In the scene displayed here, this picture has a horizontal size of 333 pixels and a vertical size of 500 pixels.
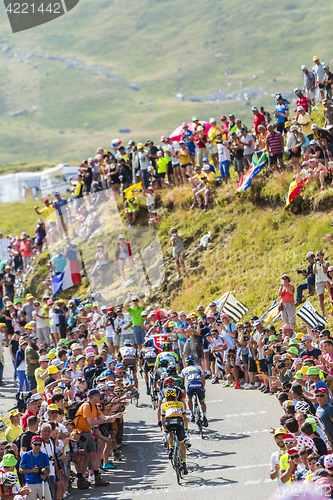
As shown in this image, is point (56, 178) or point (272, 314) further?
point (56, 178)

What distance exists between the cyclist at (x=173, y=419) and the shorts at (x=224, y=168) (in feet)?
47.0

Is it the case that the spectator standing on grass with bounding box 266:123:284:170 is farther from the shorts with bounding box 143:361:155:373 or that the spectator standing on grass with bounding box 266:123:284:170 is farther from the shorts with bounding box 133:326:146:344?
the shorts with bounding box 143:361:155:373

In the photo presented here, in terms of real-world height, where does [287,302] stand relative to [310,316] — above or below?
below

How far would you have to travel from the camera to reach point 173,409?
11.1 metres

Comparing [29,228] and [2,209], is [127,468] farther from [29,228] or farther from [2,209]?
[2,209]

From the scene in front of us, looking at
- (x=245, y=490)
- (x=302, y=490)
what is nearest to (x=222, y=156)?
(x=245, y=490)

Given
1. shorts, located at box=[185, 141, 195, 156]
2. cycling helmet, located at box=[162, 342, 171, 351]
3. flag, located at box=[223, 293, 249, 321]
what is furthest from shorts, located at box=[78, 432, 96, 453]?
shorts, located at box=[185, 141, 195, 156]

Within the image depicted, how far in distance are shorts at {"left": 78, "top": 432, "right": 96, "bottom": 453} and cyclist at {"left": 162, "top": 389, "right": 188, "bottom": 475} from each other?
133 centimetres

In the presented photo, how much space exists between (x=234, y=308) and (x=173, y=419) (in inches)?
369

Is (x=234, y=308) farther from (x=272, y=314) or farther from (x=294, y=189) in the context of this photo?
(x=294, y=189)

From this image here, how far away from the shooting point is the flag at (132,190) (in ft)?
90.0

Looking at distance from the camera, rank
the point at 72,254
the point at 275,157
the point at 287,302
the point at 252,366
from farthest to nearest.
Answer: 1. the point at 72,254
2. the point at 275,157
3. the point at 287,302
4. the point at 252,366

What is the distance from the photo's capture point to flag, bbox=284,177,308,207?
21462 millimetres

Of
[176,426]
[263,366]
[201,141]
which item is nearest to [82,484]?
[176,426]
